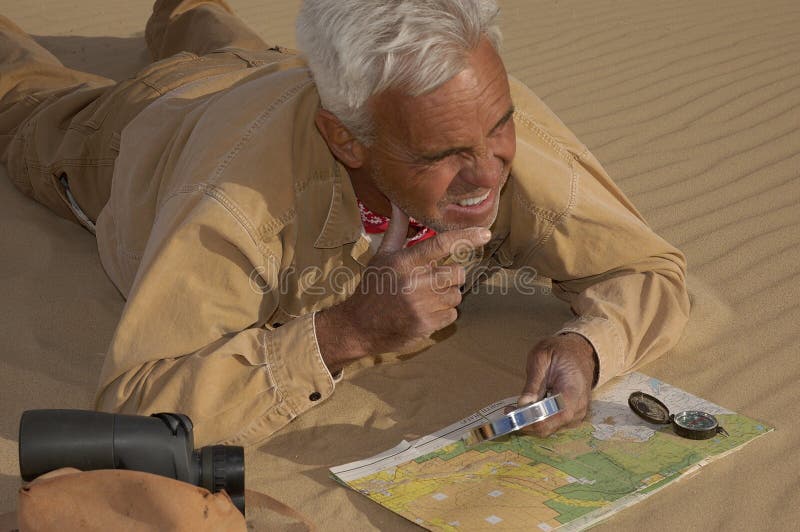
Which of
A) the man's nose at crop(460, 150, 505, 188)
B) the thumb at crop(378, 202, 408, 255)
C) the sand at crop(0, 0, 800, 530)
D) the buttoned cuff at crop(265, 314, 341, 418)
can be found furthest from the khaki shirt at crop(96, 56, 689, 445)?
the man's nose at crop(460, 150, 505, 188)

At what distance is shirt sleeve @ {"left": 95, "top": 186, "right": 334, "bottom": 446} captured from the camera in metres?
2.81

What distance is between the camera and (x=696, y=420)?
301 centimetres

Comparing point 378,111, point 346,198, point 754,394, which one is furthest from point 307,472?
point 754,394

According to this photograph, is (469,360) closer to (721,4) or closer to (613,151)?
(613,151)

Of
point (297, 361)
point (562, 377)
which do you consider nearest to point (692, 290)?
point (562, 377)

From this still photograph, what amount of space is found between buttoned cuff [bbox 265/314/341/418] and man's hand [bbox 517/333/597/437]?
0.58 meters

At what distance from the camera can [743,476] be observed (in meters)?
2.84

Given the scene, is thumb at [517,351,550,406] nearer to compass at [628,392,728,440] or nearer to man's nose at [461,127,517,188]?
compass at [628,392,728,440]

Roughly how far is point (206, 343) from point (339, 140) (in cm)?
71

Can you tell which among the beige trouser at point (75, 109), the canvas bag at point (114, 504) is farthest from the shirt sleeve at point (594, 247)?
the beige trouser at point (75, 109)

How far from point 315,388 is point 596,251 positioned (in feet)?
3.56

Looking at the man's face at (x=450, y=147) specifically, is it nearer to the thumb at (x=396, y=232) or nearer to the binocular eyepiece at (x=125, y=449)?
the thumb at (x=396, y=232)

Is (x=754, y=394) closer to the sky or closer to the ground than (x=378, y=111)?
closer to the ground

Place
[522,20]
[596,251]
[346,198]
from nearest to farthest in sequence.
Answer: [346,198] < [596,251] < [522,20]
